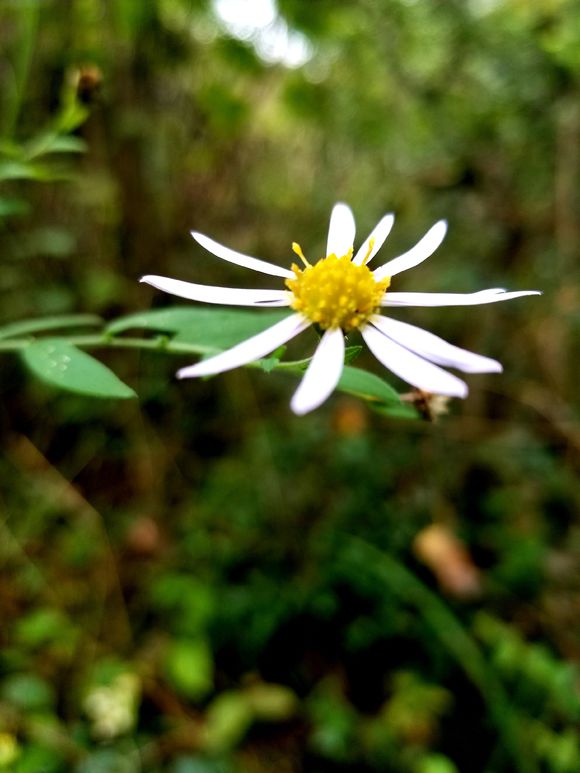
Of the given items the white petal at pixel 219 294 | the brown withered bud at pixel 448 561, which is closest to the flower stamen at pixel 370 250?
the white petal at pixel 219 294

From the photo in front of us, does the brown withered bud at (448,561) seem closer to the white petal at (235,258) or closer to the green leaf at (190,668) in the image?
the green leaf at (190,668)

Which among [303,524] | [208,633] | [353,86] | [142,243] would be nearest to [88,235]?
[142,243]

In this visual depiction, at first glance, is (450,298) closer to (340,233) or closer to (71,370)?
(340,233)

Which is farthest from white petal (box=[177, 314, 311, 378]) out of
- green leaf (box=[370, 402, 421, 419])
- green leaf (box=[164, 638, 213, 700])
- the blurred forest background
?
green leaf (box=[164, 638, 213, 700])

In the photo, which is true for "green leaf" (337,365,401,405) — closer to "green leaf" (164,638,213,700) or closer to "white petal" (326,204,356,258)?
"white petal" (326,204,356,258)

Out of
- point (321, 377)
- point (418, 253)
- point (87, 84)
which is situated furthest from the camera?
point (87, 84)

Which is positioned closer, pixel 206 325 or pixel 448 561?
pixel 206 325

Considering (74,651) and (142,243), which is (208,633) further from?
(142,243)

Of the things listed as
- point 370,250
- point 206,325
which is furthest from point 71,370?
point 370,250
